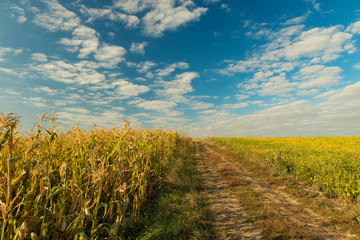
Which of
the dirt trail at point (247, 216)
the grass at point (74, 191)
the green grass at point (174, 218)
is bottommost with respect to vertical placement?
the dirt trail at point (247, 216)

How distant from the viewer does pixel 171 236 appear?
354 cm

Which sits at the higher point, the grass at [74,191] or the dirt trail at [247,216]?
the grass at [74,191]

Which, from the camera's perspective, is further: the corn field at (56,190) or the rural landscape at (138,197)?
the rural landscape at (138,197)

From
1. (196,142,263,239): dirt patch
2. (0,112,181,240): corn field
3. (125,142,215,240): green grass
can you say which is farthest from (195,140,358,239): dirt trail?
(0,112,181,240): corn field

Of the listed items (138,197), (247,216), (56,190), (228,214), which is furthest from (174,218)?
(56,190)

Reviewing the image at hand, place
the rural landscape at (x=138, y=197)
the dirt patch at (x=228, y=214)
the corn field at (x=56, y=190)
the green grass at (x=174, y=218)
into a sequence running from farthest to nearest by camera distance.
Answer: the dirt patch at (x=228, y=214) < the green grass at (x=174, y=218) < the rural landscape at (x=138, y=197) < the corn field at (x=56, y=190)

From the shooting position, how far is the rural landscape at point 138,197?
247cm

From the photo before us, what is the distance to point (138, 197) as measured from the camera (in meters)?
4.39

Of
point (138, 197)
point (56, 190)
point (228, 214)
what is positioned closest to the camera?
point (56, 190)

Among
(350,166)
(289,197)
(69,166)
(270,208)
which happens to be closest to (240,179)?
(289,197)

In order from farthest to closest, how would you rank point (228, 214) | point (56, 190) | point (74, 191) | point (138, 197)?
1. point (228, 214)
2. point (138, 197)
3. point (74, 191)
4. point (56, 190)

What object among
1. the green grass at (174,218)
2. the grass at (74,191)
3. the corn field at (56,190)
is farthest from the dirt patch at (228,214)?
the corn field at (56,190)

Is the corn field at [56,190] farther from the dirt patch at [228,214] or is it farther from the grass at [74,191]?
the dirt patch at [228,214]

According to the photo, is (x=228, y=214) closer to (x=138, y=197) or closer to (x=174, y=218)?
(x=174, y=218)
